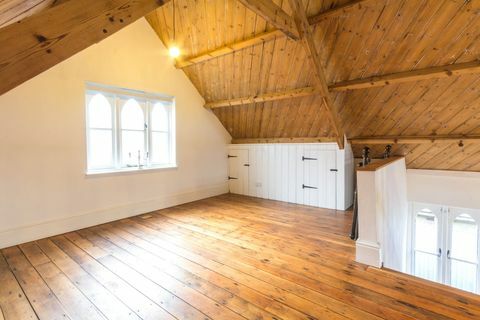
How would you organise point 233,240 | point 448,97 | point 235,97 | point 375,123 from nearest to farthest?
point 233,240 → point 448,97 → point 375,123 → point 235,97

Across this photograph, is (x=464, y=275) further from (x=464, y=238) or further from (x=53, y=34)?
(x=53, y=34)

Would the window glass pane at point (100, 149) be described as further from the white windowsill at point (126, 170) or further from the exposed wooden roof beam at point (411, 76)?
the exposed wooden roof beam at point (411, 76)

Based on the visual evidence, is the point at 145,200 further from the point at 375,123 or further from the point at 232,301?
the point at 375,123

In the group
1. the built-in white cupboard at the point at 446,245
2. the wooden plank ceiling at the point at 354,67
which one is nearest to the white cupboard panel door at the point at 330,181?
the wooden plank ceiling at the point at 354,67

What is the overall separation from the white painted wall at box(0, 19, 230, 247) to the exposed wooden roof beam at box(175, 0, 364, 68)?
0.47 m

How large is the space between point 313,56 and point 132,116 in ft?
9.59

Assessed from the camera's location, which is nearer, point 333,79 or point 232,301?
point 232,301

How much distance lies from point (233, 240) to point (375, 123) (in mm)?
3007

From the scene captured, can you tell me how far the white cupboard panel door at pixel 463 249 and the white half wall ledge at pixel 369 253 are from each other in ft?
11.3

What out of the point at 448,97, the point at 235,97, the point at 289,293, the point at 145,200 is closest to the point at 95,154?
the point at 145,200

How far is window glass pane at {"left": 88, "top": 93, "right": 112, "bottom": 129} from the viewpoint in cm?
365

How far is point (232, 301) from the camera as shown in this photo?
74.2 inches

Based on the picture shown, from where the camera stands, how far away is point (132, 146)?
13.6ft

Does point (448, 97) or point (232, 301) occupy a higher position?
point (448, 97)
